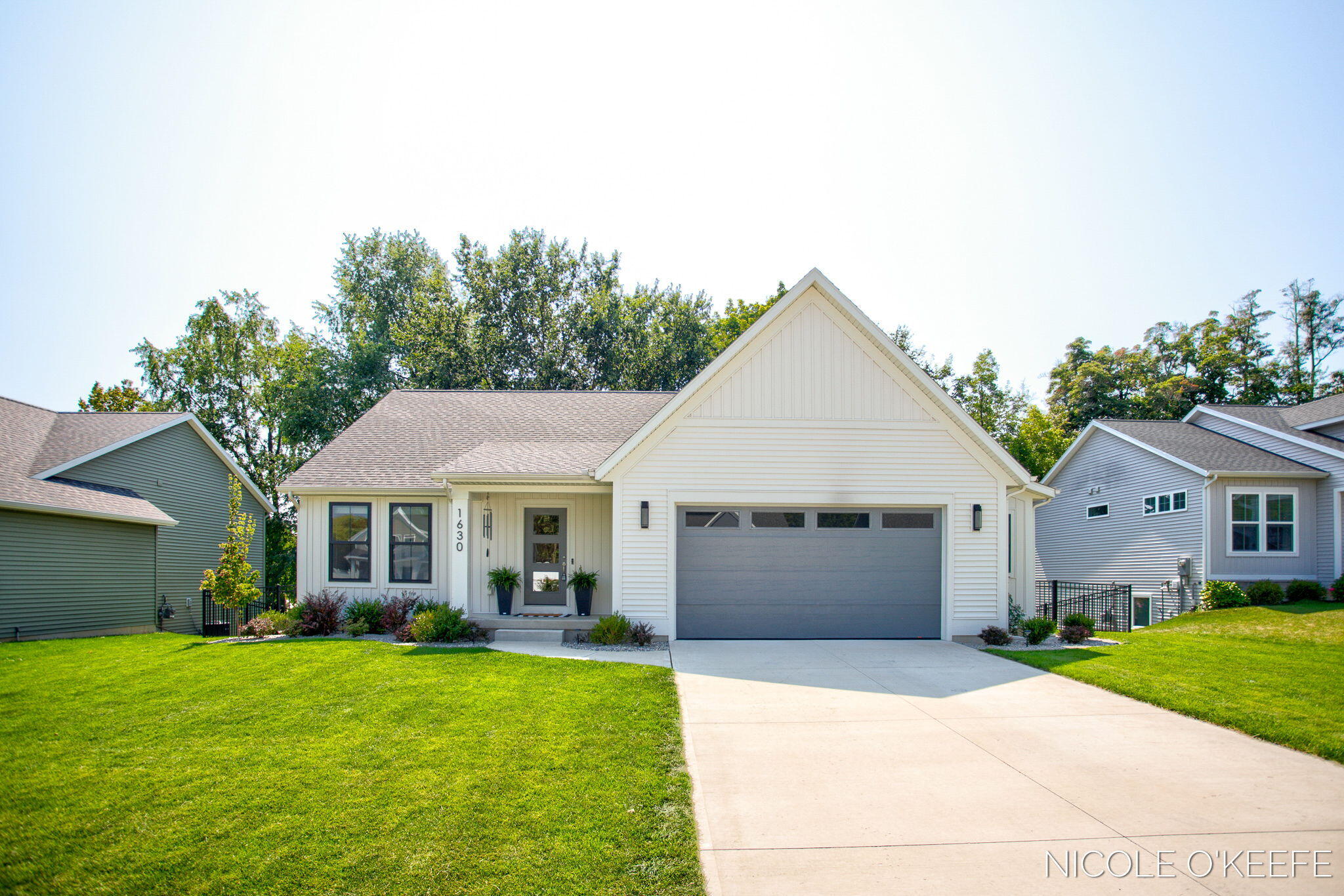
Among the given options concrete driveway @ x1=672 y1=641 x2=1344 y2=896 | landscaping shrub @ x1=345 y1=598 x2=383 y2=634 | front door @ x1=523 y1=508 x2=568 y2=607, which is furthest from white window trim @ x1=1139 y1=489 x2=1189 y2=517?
landscaping shrub @ x1=345 y1=598 x2=383 y2=634

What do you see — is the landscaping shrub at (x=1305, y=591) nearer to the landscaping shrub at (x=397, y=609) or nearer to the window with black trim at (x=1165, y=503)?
the window with black trim at (x=1165, y=503)

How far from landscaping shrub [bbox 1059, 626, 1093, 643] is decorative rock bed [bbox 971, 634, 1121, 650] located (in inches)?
3.1

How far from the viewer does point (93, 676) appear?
9.05 metres

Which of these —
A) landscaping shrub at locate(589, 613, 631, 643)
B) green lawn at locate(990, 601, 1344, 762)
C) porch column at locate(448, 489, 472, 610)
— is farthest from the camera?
porch column at locate(448, 489, 472, 610)

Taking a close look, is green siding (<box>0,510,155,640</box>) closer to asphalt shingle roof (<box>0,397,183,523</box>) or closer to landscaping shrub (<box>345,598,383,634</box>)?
asphalt shingle roof (<box>0,397,183,523</box>)

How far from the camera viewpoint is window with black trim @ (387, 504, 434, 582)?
1439 cm

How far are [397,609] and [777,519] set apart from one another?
726 cm

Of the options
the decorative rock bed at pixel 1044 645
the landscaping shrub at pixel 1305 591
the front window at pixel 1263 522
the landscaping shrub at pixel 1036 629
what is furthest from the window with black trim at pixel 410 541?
the landscaping shrub at pixel 1305 591

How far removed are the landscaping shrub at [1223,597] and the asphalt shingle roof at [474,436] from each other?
14.0 meters

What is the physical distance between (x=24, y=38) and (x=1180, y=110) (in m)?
21.2

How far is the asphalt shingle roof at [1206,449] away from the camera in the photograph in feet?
59.6

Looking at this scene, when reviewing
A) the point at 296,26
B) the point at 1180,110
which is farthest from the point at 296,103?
the point at 1180,110

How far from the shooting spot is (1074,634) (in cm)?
1291

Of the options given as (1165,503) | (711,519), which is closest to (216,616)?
(711,519)
